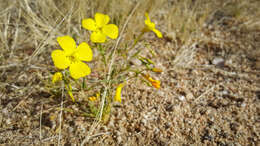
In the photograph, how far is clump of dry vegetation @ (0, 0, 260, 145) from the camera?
49.1 inches

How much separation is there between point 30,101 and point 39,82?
0.19 meters

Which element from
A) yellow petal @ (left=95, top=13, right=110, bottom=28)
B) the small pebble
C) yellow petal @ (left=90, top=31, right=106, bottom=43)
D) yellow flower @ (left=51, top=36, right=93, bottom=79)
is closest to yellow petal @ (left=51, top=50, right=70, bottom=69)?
yellow flower @ (left=51, top=36, right=93, bottom=79)

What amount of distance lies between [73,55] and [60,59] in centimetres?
8

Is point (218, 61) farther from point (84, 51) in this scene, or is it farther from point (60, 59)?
point (60, 59)

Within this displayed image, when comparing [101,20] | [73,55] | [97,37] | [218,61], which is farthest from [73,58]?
[218,61]

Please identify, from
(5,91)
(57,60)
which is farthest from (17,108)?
(57,60)

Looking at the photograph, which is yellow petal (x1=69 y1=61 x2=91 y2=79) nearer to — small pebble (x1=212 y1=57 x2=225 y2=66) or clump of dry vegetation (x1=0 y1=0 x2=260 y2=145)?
clump of dry vegetation (x1=0 y1=0 x2=260 y2=145)

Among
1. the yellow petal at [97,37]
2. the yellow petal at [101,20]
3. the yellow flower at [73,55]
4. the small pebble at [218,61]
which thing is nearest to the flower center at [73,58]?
the yellow flower at [73,55]

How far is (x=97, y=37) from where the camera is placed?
1.08 meters

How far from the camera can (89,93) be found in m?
1.45

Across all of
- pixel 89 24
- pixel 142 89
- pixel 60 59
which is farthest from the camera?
pixel 142 89

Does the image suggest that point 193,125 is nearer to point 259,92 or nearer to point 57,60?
point 259,92

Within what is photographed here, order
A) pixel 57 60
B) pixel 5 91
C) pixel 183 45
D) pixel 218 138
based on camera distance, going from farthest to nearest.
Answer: pixel 183 45 → pixel 5 91 → pixel 218 138 → pixel 57 60

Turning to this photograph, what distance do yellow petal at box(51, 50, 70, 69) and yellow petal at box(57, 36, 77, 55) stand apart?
28mm
